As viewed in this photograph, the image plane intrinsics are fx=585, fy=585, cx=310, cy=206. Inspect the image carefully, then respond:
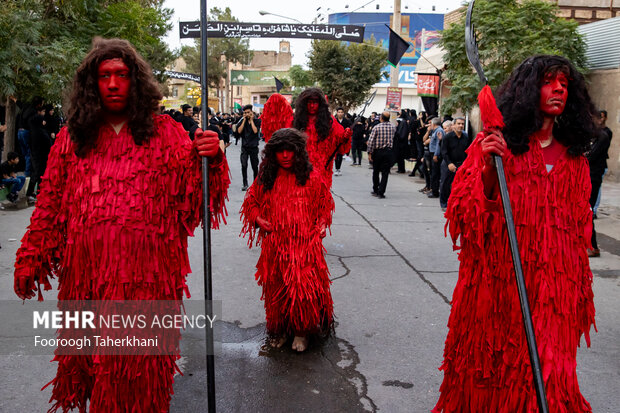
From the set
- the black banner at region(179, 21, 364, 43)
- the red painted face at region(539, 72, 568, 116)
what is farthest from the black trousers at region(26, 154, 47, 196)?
the red painted face at region(539, 72, 568, 116)

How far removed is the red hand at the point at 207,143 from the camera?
2490mm

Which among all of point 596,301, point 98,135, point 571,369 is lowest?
point 596,301

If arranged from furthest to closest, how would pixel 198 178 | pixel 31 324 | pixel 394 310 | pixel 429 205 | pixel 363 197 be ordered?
pixel 363 197, pixel 429 205, pixel 394 310, pixel 31 324, pixel 198 178

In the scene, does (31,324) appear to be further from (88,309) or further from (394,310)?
(394,310)

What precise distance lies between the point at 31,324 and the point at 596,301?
4.93m

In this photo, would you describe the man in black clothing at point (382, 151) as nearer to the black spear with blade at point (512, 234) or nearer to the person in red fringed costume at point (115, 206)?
the person in red fringed costume at point (115, 206)

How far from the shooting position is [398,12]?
69.0ft

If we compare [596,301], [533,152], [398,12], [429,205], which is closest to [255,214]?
[533,152]

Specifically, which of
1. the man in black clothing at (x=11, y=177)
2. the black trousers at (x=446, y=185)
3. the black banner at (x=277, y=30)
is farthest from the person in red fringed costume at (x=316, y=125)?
the black banner at (x=277, y=30)

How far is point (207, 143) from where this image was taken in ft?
8.23

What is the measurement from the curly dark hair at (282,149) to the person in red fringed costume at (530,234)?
1.55 metres

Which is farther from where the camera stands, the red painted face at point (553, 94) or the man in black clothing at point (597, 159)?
the man in black clothing at point (597, 159)

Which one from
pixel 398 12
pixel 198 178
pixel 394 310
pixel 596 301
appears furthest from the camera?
pixel 398 12

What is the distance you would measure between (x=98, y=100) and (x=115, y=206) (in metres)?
0.49
